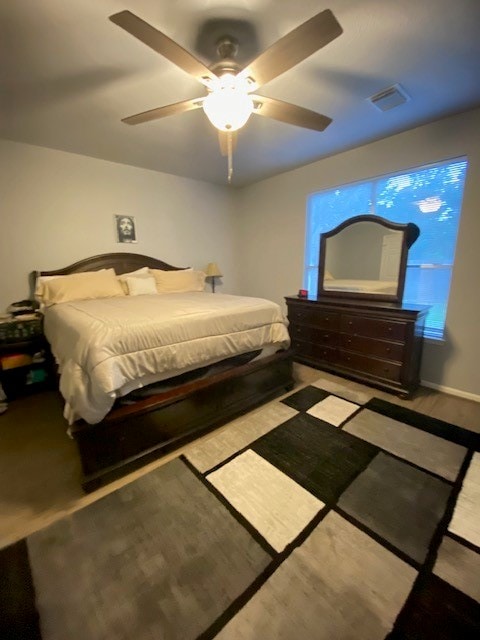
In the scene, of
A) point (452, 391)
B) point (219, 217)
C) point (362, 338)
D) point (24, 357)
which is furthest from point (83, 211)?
point (452, 391)

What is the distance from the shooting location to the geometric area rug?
94cm

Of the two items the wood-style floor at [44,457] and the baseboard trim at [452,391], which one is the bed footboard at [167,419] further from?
the baseboard trim at [452,391]

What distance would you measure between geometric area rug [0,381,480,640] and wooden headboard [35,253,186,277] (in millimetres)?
2464

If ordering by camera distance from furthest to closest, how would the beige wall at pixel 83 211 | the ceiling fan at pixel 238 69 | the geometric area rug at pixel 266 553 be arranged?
the beige wall at pixel 83 211 → the ceiling fan at pixel 238 69 → the geometric area rug at pixel 266 553

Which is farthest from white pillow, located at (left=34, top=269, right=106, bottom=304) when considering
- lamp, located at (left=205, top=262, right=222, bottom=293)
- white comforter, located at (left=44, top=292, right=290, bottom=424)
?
lamp, located at (left=205, top=262, right=222, bottom=293)

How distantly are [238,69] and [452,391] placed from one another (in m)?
3.11

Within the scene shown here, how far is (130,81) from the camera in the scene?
69.7 inches

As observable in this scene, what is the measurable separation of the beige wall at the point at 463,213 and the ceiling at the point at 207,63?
0.46 ft

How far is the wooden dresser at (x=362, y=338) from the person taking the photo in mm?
2406

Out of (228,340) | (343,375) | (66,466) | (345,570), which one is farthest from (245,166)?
(345,570)

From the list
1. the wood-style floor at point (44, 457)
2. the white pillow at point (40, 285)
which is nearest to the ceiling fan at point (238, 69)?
the white pillow at point (40, 285)

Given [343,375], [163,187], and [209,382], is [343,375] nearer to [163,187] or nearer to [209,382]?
[209,382]

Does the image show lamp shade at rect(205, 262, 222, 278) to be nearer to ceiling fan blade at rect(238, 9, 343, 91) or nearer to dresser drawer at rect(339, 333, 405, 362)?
dresser drawer at rect(339, 333, 405, 362)

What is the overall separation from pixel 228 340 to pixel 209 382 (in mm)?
338
